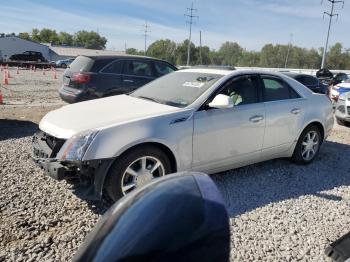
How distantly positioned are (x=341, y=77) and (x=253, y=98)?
58.5 ft

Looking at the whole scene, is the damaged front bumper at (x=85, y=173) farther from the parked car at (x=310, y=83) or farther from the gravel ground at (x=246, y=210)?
the parked car at (x=310, y=83)

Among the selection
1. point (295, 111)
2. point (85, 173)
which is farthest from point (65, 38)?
point (85, 173)

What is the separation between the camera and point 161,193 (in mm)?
1461

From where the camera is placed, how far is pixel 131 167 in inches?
166

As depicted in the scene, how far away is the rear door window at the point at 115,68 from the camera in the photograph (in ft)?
32.1

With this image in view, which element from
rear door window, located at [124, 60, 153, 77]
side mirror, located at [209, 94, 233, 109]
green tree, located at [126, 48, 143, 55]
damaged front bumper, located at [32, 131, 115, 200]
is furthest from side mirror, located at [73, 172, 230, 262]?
green tree, located at [126, 48, 143, 55]

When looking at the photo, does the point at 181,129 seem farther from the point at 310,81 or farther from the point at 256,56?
the point at 256,56

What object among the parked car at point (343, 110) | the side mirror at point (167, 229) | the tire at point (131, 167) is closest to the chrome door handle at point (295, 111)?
the tire at point (131, 167)

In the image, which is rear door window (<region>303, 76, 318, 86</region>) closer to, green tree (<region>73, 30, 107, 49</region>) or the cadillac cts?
the cadillac cts

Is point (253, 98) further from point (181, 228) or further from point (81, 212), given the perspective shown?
point (181, 228)

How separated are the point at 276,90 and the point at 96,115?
9.08 feet

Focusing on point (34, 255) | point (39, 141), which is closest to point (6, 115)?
point (39, 141)

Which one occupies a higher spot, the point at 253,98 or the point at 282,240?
the point at 253,98

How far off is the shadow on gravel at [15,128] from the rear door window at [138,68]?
280cm
